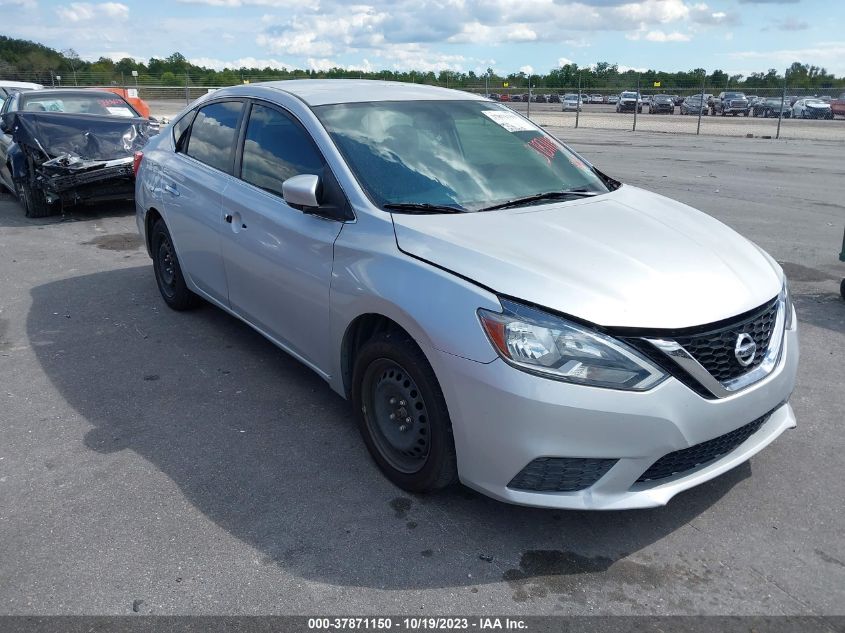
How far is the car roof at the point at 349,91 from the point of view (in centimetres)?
429

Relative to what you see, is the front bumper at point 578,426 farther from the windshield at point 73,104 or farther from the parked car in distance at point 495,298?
the windshield at point 73,104

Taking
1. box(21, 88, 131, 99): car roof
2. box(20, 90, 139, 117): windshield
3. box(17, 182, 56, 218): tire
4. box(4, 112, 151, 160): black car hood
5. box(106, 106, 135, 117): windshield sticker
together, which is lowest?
box(17, 182, 56, 218): tire

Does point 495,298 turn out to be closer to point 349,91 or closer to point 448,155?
point 448,155

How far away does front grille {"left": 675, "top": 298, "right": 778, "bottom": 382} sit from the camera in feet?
9.25

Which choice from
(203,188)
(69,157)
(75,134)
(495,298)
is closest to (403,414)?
(495,298)

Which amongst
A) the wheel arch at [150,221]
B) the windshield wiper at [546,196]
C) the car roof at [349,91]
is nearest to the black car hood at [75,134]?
the wheel arch at [150,221]

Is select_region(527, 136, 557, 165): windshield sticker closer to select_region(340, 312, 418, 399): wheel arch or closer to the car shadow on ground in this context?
select_region(340, 312, 418, 399): wheel arch

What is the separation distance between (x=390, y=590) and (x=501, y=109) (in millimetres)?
3136

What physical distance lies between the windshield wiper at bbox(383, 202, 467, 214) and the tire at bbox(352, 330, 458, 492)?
0.63 meters

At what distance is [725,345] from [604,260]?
586 millimetres

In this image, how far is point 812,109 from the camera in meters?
36.4

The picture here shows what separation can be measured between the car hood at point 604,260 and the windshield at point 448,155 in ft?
0.88

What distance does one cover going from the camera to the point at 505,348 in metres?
2.78

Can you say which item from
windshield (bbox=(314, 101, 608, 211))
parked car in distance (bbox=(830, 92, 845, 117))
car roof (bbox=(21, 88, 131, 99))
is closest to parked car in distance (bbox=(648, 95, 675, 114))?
parked car in distance (bbox=(830, 92, 845, 117))
